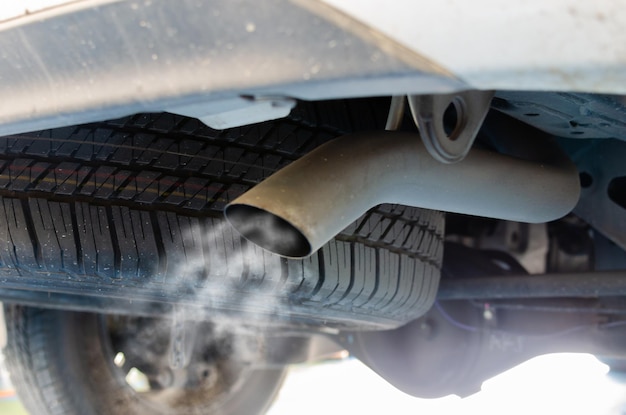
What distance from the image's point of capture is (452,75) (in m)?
0.60

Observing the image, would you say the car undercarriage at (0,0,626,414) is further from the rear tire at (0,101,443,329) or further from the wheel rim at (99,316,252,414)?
the wheel rim at (99,316,252,414)

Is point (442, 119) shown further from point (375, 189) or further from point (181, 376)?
point (181, 376)

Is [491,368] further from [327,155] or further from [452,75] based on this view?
[452,75]

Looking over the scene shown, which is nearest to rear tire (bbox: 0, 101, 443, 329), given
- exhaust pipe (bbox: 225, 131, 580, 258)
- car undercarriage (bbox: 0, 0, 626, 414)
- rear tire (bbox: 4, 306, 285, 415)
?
car undercarriage (bbox: 0, 0, 626, 414)

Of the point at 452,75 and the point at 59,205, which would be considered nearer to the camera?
the point at 452,75

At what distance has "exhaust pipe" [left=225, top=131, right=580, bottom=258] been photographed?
784mm

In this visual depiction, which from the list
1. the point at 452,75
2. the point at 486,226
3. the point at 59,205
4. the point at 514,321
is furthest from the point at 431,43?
the point at 486,226

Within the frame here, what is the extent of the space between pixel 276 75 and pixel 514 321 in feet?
4.33

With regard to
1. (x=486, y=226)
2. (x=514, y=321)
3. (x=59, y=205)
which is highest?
(x=486, y=226)

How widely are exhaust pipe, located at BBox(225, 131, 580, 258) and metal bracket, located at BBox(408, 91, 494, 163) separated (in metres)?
0.10

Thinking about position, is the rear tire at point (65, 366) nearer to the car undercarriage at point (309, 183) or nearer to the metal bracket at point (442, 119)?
the car undercarriage at point (309, 183)

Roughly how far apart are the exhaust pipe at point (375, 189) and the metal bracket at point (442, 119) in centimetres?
10

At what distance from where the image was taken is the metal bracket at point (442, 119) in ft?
2.43

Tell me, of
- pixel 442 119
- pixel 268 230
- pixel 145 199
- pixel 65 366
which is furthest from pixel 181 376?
pixel 442 119
